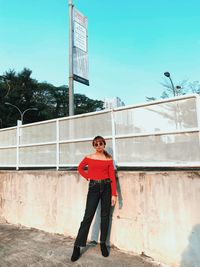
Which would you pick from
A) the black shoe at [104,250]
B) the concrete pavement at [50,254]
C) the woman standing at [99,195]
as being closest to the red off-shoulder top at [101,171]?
the woman standing at [99,195]

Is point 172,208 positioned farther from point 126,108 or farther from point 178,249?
point 126,108

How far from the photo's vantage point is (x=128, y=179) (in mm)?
4559

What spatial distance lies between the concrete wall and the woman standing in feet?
1.11

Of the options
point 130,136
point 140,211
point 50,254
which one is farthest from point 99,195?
point 50,254

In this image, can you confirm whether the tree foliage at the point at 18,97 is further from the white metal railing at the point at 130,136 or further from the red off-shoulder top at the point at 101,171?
the red off-shoulder top at the point at 101,171

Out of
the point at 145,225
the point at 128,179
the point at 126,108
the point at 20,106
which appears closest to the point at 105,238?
the point at 145,225

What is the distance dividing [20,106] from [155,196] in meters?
49.8

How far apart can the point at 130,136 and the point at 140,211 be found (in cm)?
125

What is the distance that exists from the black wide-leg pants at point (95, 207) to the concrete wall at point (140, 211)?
346 mm

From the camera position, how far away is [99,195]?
14.1 ft

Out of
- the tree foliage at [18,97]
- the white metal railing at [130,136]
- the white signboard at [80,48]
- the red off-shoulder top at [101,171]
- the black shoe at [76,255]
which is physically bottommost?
the black shoe at [76,255]

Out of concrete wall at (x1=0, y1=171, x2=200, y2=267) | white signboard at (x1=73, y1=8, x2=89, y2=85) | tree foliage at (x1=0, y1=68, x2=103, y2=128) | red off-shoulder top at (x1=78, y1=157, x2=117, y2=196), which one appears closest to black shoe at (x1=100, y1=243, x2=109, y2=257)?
concrete wall at (x1=0, y1=171, x2=200, y2=267)

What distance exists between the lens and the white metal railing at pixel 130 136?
4.11 m

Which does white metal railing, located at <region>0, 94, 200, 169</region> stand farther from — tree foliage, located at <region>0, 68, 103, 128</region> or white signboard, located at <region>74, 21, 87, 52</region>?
tree foliage, located at <region>0, 68, 103, 128</region>
